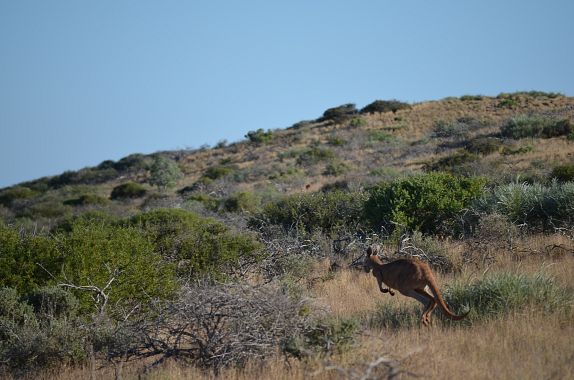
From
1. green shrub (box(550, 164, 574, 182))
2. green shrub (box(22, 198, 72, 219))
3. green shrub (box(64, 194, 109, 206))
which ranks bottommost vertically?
green shrub (box(550, 164, 574, 182))

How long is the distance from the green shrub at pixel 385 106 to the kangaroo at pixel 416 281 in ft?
174

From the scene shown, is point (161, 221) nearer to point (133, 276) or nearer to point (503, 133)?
point (133, 276)

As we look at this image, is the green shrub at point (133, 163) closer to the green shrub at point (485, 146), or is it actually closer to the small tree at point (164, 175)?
the small tree at point (164, 175)

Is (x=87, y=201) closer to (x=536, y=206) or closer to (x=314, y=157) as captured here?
(x=314, y=157)

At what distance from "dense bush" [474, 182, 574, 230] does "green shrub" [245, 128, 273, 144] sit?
46157 millimetres

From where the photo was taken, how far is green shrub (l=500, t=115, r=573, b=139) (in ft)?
106

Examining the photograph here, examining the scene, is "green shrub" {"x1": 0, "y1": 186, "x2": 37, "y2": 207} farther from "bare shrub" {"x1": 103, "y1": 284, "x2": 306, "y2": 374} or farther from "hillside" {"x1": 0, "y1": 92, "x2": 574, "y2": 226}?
"bare shrub" {"x1": 103, "y1": 284, "x2": 306, "y2": 374}

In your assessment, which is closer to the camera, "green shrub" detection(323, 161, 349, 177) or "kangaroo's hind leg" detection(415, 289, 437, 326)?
"kangaroo's hind leg" detection(415, 289, 437, 326)

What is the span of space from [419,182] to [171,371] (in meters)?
9.85

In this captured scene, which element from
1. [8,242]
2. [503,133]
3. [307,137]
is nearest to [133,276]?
[8,242]

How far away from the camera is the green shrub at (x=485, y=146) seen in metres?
30.2

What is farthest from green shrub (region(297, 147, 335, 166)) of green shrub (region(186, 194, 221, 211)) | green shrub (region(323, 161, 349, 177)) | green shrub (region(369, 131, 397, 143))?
green shrub (region(186, 194, 221, 211))

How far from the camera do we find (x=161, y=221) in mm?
16250

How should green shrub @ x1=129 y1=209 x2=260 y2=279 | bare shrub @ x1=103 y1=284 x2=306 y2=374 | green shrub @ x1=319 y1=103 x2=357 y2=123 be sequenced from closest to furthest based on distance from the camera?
bare shrub @ x1=103 y1=284 x2=306 y2=374 → green shrub @ x1=129 y1=209 x2=260 y2=279 → green shrub @ x1=319 y1=103 x2=357 y2=123
